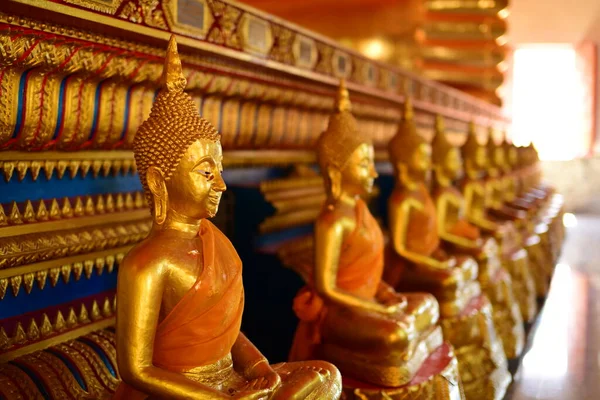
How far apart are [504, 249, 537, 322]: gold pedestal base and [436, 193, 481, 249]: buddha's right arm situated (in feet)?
2.04

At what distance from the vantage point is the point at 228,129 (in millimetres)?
2170

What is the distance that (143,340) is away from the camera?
117 cm

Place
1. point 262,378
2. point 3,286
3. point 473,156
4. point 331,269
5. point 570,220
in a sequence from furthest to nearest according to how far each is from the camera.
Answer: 1. point 570,220
2. point 473,156
3. point 331,269
4. point 3,286
5. point 262,378

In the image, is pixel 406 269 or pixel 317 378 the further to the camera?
pixel 406 269

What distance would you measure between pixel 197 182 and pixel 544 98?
13.4 meters

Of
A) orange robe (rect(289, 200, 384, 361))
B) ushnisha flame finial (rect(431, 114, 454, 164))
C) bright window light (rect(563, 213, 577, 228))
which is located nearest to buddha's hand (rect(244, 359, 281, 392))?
orange robe (rect(289, 200, 384, 361))

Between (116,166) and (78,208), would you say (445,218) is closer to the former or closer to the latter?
(116,166)

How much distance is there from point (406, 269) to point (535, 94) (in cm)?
1229

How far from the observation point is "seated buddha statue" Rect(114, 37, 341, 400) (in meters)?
1.17

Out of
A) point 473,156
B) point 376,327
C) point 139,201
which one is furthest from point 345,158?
point 473,156

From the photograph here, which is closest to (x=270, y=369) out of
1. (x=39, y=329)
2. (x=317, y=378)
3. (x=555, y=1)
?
(x=317, y=378)

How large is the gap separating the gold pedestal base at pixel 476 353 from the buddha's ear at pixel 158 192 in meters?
1.23

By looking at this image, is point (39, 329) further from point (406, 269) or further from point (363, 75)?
point (363, 75)

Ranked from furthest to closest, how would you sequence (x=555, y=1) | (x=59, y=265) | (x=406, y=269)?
(x=555, y=1)
(x=406, y=269)
(x=59, y=265)
